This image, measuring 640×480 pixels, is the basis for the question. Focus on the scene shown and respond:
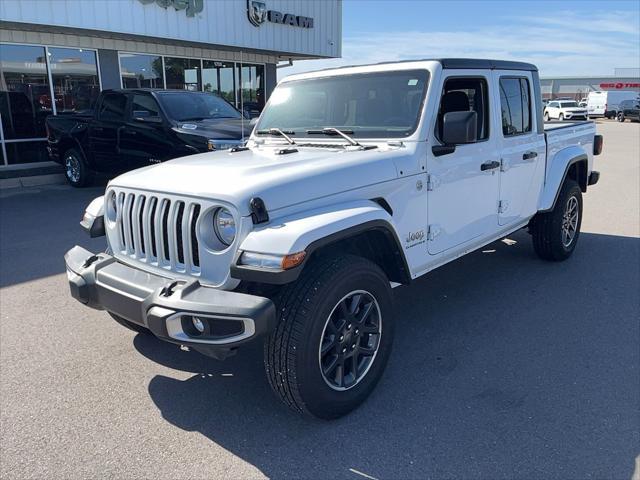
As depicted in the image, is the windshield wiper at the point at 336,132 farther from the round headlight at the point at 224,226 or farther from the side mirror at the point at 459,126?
the round headlight at the point at 224,226

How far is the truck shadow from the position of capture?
8.97 ft

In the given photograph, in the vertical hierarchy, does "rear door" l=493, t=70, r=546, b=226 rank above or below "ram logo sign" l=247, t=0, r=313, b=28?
below

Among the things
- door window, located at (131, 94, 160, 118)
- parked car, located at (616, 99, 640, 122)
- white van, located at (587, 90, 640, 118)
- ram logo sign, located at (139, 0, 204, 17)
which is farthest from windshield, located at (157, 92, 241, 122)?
white van, located at (587, 90, 640, 118)

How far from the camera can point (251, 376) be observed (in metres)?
3.59

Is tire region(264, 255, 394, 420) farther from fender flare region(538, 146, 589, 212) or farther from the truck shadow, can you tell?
fender flare region(538, 146, 589, 212)

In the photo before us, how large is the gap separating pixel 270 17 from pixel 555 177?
1270cm

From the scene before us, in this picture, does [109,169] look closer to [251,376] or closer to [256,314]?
[251,376]

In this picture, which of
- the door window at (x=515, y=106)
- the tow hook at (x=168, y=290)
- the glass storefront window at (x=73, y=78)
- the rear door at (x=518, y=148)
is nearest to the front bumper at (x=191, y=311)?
the tow hook at (x=168, y=290)

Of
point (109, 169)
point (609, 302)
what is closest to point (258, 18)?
point (109, 169)

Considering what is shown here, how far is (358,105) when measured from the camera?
13.0 feet

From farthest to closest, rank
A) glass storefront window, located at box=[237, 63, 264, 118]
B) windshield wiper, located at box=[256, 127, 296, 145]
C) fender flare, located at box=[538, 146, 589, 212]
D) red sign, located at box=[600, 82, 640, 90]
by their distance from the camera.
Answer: red sign, located at box=[600, 82, 640, 90] < glass storefront window, located at box=[237, 63, 264, 118] < fender flare, located at box=[538, 146, 589, 212] < windshield wiper, located at box=[256, 127, 296, 145]

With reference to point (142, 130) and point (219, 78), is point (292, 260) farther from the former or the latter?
point (219, 78)

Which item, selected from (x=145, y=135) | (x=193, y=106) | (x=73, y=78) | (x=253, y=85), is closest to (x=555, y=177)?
(x=193, y=106)

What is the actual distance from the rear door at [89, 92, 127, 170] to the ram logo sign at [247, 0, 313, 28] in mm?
6445
